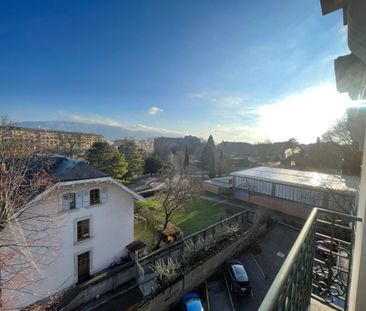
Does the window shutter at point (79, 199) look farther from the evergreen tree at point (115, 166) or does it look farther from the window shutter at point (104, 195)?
the evergreen tree at point (115, 166)

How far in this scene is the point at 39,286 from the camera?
9.53 metres

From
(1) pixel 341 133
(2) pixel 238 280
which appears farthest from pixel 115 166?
(1) pixel 341 133

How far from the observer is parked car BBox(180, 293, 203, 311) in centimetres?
817

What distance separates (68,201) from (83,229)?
6.22 ft

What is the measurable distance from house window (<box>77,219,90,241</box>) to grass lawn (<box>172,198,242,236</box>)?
707cm

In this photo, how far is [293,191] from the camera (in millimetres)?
18141

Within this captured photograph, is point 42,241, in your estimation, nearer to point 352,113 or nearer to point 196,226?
point 196,226

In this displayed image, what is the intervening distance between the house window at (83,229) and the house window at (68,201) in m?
1.12

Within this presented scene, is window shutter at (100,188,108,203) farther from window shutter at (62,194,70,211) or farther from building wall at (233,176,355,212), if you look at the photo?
building wall at (233,176,355,212)

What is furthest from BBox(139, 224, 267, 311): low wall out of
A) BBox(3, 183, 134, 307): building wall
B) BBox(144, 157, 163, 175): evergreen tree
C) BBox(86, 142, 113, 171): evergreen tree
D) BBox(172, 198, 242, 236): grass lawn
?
BBox(144, 157, 163, 175): evergreen tree

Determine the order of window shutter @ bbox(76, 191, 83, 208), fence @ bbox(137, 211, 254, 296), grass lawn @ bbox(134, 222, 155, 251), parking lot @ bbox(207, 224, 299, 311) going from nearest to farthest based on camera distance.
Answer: parking lot @ bbox(207, 224, 299, 311)
fence @ bbox(137, 211, 254, 296)
window shutter @ bbox(76, 191, 83, 208)
grass lawn @ bbox(134, 222, 155, 251)

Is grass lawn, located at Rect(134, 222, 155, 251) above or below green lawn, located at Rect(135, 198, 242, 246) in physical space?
below

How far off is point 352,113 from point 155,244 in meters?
13.7

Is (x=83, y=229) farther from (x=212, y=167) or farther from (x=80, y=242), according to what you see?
(x=212, y=167)
